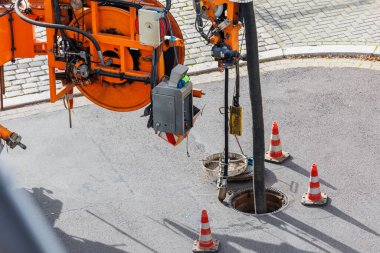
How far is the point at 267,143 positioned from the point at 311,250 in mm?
2439

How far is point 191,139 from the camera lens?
9.05 metres

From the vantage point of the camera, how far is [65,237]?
706 cm

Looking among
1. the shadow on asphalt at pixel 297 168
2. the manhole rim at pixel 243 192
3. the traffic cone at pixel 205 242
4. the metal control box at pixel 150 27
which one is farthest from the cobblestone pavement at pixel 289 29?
the traffic cone at pixel 205 242

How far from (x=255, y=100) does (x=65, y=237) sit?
252 cm

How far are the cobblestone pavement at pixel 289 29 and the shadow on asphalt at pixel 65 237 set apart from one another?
127 inches

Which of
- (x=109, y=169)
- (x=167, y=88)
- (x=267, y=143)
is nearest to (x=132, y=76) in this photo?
(x=167, y=88)

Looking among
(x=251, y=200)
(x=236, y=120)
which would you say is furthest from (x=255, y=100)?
(x=251, y=200)

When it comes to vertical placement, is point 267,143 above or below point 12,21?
below

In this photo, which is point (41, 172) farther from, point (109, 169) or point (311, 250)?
point (311, 250)

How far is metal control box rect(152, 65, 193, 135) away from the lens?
626 centimetres

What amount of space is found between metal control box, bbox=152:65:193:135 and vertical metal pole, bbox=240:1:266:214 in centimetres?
68

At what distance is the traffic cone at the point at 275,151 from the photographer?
8.33 metres

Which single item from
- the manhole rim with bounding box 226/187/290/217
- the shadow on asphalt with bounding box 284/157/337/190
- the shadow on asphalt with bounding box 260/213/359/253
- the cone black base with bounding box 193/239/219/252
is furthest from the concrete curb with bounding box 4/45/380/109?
the cone black base with bounding box 193/239/219/252

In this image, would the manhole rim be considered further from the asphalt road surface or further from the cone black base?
the cone black base
